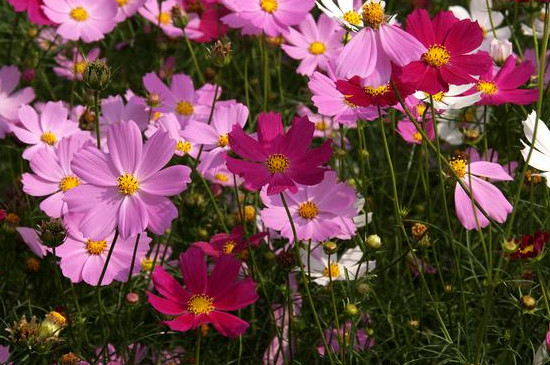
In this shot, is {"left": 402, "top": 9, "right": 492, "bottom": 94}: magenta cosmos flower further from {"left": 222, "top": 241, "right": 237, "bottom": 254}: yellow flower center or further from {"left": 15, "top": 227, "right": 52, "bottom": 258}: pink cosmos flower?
{"left": 15, "top": 227, "right": 52, "bottom": 258}: pink cosmos flower

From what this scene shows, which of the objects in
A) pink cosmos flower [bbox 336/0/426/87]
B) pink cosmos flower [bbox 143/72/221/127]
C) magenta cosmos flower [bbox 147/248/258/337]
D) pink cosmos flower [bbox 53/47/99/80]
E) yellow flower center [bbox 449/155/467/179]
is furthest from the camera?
pink cosmos flower [bbox 53/47/99/80]

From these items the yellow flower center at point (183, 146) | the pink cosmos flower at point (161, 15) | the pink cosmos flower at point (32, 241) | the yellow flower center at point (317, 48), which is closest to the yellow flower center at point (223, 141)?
the yellow flower center at point (183, 146)

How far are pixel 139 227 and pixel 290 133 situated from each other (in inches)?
9.9

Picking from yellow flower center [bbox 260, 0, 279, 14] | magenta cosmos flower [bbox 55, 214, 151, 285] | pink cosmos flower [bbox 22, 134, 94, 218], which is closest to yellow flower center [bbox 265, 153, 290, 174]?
magenta cosmos flower [bbox 55, 214, 151, 285]

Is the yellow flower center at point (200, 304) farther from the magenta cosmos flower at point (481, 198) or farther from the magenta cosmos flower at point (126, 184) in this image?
the magenta cosmos flower at point (481, 198)

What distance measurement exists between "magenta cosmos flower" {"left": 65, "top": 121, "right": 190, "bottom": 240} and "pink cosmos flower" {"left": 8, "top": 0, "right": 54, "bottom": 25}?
0.55m

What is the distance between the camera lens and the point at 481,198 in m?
1.08

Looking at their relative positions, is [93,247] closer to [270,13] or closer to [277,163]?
[277,163]

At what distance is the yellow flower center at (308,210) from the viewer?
1215mm

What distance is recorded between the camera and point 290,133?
3.66 ft

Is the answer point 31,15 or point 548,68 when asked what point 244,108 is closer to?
point 31,15

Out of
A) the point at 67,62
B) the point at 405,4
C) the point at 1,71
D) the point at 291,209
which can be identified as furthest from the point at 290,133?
the point at 405,4

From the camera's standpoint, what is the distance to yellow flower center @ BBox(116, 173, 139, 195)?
1.07 m

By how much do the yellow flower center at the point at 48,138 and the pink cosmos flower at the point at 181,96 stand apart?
201 mm
